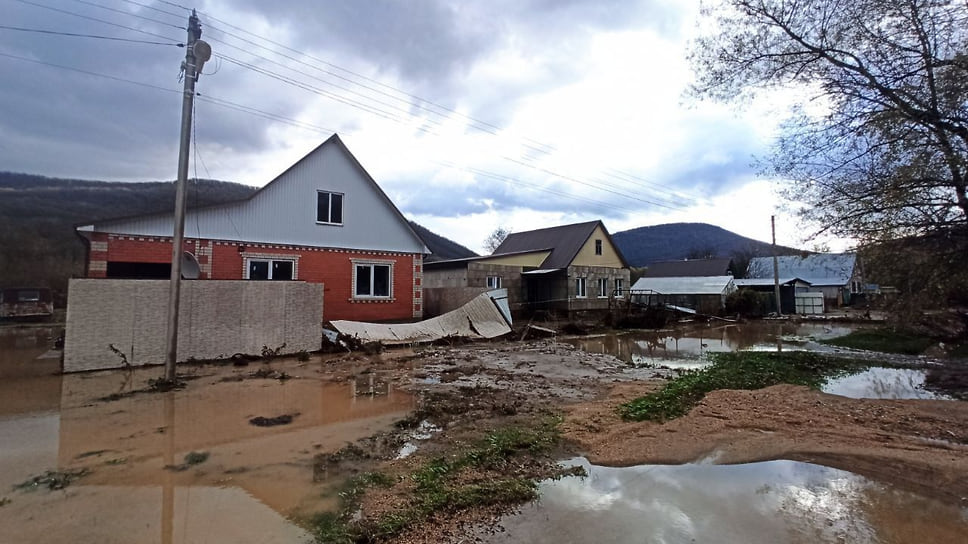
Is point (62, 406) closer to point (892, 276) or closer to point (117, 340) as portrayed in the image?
point (117, 340)

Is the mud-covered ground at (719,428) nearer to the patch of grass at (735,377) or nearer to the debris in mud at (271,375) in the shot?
the patch of grass at (735,377)

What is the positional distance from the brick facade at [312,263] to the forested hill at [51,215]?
10.9 metres

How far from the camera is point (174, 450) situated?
502cm

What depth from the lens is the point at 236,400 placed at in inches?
290

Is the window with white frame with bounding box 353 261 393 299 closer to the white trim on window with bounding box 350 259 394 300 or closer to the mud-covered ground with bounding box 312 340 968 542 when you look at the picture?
the white trim on window with bounding box 350 259 394 300

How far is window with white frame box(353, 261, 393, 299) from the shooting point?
56.3 ft

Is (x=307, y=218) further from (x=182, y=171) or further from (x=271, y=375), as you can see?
(x=271, y=375)

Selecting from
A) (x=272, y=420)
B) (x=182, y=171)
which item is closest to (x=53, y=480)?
(x=272, y=420)

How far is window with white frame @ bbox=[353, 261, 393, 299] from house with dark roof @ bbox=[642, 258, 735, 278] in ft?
130

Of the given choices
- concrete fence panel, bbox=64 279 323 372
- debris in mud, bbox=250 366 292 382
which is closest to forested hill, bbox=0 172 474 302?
concrete fence panel, bbox=64 279 323 372

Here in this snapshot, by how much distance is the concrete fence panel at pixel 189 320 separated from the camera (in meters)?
9.51

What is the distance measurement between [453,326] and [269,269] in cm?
656

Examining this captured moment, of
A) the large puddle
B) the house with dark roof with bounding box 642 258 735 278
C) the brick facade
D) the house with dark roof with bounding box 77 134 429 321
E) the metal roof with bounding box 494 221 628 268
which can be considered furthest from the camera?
the house with dark roof with bounding box 642 258 735 278

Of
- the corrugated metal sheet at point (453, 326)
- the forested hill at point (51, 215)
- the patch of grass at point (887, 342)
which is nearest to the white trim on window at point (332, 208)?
the corrugated metal sheet at point (453, 326)
